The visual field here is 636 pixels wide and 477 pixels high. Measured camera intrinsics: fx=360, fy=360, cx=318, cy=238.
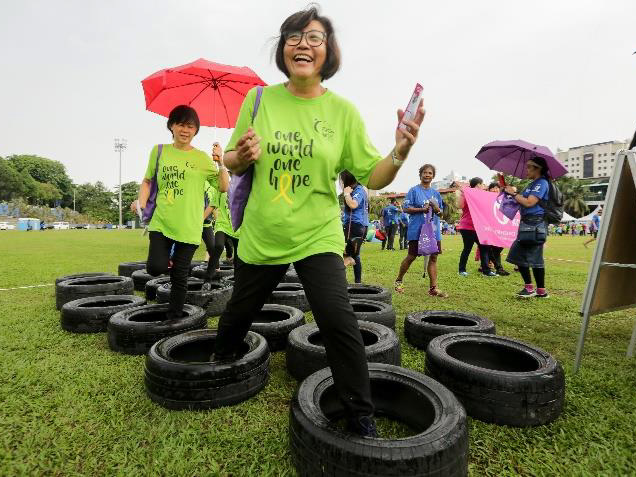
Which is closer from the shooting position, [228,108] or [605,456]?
[605,456]

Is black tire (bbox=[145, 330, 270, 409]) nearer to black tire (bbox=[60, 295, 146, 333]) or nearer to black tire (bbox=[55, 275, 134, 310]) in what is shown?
black tire (bbox=[60, 295, 146, 333])

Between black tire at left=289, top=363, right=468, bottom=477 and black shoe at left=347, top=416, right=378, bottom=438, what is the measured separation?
2.9 inches

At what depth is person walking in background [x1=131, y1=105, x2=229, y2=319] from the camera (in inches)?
139

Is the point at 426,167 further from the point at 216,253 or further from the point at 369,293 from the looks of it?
the point at 216,253

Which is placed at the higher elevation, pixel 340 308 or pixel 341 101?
pixel 341 101

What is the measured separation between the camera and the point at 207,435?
1.98 m

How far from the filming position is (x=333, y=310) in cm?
173

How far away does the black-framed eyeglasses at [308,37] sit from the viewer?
1918mm

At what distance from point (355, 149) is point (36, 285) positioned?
23.4ft

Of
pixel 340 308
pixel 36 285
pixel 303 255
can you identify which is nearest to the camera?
pixel 340 308

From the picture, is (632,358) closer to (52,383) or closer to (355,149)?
(355,149)

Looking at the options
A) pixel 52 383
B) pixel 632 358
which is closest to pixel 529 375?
pixel 632 358

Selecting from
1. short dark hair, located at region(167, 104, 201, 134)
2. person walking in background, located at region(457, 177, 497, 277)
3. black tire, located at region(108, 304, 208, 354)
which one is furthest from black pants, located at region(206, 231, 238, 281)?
person walking in background, located at region(457, 177, 497, 277)

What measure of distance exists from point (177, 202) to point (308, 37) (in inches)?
87.5
